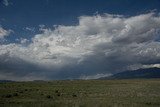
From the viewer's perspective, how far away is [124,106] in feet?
93.2

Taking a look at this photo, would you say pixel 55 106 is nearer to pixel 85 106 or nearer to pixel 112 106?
pixel 85 106

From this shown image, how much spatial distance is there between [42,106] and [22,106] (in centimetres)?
220

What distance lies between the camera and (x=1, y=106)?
29062 mm

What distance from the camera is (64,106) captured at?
28297 millimetres

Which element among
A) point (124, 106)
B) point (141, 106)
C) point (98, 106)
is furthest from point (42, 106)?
point (141, 106)

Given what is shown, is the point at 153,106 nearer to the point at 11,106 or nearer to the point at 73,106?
the point at 73,106

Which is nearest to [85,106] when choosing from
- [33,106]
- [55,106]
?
[55,106]

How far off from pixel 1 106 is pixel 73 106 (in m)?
7.97

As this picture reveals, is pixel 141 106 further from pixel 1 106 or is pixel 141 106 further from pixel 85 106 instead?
pixel 1 106

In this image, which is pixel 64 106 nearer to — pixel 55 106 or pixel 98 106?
pixel 55 106

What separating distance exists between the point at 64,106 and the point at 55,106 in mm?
1150

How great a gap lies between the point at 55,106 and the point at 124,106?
7407 millimetres

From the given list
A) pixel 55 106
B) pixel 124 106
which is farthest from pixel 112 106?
pixel 55 106

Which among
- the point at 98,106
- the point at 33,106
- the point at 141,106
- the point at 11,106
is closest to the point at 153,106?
A: the point at 141,106
